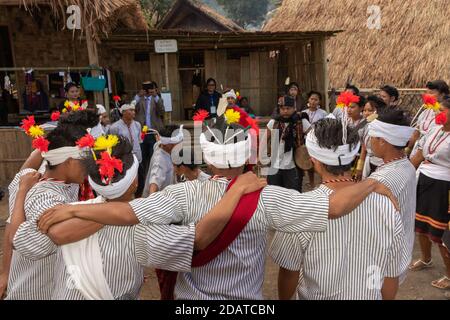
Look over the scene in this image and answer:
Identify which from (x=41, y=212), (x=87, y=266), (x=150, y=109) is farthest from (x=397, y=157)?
(x=150, y=109)

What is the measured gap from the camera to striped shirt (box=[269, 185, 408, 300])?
72.7 inches

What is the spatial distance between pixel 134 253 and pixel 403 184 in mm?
1705

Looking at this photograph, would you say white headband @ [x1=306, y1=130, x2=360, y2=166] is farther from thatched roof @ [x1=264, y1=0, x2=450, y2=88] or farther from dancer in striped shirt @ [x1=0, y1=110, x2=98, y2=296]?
thatched roof @ [x1=264, y1=0, x2=450, y2=88]

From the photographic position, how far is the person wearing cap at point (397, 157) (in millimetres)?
2523

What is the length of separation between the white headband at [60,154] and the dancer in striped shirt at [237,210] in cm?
67

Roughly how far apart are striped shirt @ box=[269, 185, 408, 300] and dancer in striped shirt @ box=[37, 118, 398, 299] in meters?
0.13

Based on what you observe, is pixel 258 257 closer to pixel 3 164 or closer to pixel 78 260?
pixel 78 260

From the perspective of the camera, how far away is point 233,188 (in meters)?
1.66

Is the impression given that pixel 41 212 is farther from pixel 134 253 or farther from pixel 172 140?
pixel 172 140

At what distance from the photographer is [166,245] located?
156 cm

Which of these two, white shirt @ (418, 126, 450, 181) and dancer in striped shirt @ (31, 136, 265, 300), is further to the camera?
white shirt @ (418, 126, 450, 181)

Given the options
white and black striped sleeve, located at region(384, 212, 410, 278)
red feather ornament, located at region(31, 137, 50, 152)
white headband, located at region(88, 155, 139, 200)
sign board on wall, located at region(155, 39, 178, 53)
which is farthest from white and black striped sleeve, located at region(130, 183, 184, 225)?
sign board on wall, located at region(155, 39, 178, 53)

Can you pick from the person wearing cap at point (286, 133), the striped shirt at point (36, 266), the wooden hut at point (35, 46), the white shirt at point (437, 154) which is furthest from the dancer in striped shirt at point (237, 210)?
the wooden hut at point (35, 46)

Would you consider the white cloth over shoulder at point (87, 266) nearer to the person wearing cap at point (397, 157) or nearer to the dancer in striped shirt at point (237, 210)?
the dancer in striped shirt at point (237, 210)
